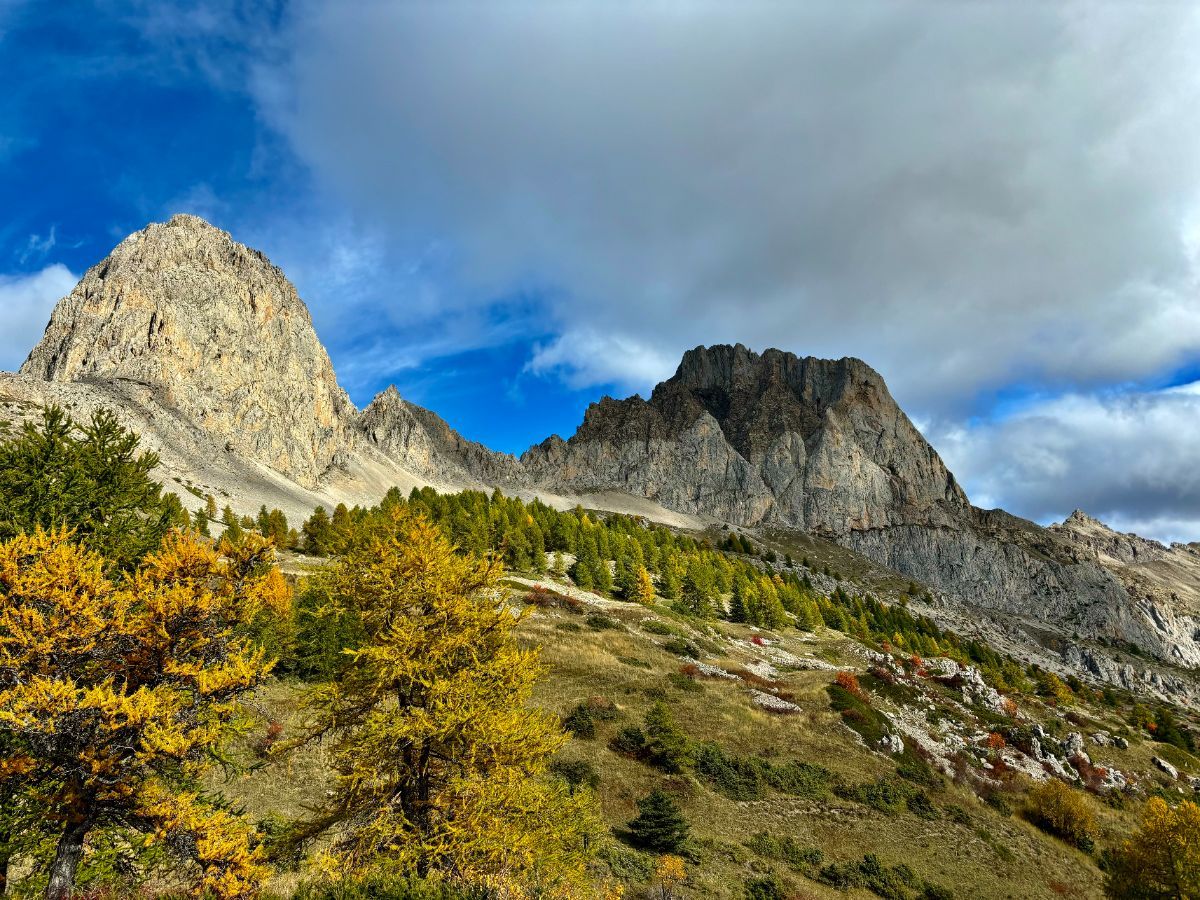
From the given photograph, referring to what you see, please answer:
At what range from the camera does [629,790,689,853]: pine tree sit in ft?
69.3

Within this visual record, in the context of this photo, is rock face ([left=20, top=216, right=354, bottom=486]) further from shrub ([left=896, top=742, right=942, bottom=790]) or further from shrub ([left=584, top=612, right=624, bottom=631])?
shrub ([left=896, top=742, right=942, bottom=790])

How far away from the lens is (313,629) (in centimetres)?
3534

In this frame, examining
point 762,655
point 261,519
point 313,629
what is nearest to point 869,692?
point 762,655

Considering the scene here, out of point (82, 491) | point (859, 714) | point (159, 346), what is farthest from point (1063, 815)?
point (159, 346)

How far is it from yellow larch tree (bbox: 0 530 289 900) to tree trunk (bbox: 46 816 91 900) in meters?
0.02

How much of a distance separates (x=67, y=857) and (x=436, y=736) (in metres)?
7.42

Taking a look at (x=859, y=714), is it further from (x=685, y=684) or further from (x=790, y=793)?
(x=790, y=793)

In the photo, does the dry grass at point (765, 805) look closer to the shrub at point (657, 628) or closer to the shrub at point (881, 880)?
the shrub at point (881, 880)

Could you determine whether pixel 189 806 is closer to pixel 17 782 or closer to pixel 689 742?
pixel 17 782

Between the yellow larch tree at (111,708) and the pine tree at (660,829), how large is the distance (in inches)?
525

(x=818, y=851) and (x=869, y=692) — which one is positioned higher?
(x=869, y=692)

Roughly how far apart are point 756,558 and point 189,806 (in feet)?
551

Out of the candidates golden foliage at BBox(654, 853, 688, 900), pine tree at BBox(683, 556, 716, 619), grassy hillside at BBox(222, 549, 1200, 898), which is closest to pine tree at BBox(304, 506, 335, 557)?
grassy hillside at BBox(222, 549, 1200, 898)

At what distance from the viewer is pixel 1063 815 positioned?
32.5 meters
